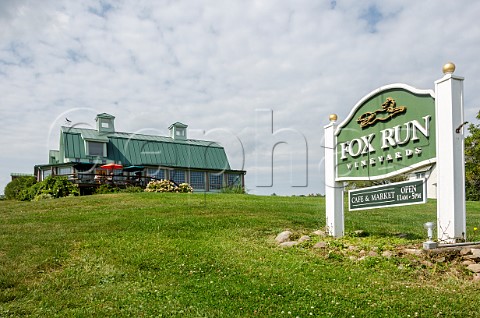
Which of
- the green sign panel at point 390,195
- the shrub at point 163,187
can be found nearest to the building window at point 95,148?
the shrub at point 163,187

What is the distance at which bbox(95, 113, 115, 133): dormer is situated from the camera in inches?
1335

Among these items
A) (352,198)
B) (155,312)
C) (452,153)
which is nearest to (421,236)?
(352,198)

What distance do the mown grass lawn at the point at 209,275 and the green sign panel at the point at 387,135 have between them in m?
1.67

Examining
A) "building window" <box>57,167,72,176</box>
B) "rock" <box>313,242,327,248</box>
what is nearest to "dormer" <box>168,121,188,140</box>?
"building window" <box>57,167,72,176</box>

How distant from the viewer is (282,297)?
5809 mm

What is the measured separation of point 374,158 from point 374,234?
230cm

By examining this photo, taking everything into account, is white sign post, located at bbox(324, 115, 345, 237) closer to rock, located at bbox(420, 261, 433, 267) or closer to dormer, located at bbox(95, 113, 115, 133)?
rock, located at bbox(420, 261, 433, 267)

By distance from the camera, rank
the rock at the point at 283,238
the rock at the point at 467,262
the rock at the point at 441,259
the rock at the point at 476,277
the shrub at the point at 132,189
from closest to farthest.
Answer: the rock at the point at 476,277
the rock at the point at 467,262
the rock at the point at 441,259
the rock at the point at 283,238
the shrub at the point at 132,189

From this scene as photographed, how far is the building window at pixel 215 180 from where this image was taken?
3656 cm

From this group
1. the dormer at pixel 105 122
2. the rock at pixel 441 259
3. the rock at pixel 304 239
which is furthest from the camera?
the dormer at pixel 105 122

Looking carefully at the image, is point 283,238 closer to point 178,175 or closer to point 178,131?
point 178,175

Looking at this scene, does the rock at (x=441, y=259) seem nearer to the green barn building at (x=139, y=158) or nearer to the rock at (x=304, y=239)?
the rock at (x=304, y=239)

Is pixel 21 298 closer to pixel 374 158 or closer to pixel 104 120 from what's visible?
pixel 374 158

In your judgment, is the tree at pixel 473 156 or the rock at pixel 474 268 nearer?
the rock at pixel 474 268
